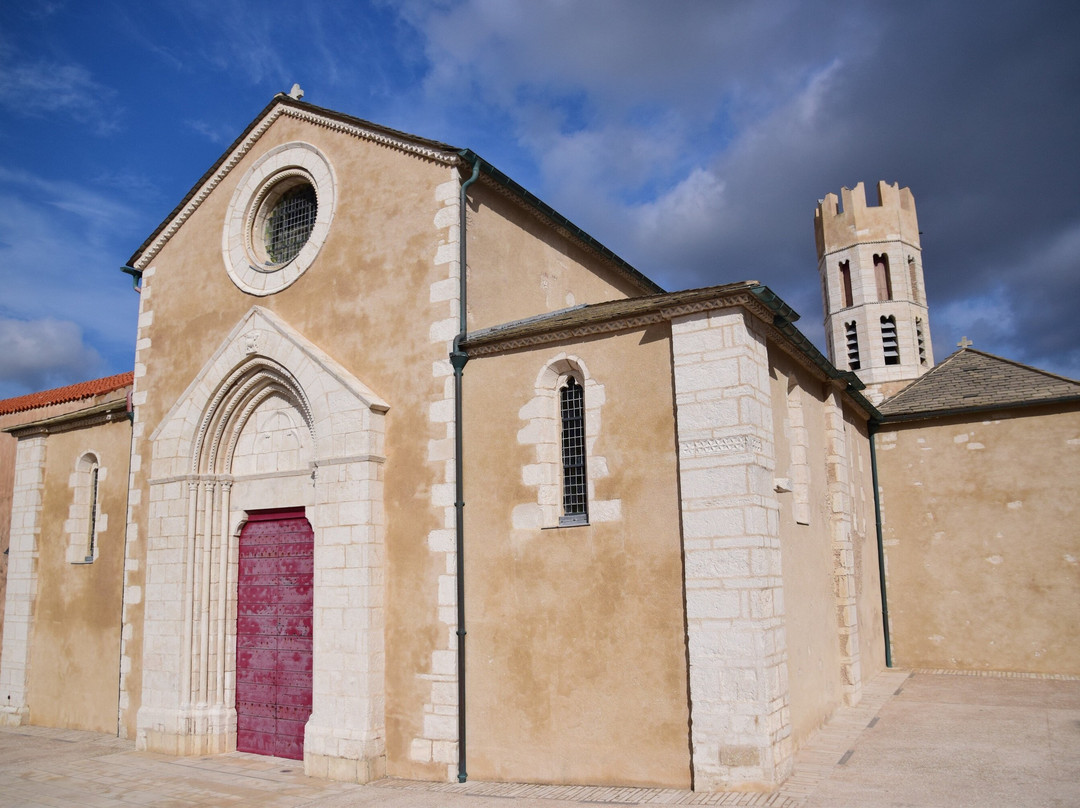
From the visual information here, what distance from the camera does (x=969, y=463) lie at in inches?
582

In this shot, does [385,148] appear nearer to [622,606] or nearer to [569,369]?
[569,369]

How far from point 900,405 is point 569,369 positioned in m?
9.30

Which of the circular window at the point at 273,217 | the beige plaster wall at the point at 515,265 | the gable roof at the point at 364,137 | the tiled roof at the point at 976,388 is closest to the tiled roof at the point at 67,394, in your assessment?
the gable roof at the point at 364,137

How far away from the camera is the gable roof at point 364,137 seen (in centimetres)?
1039

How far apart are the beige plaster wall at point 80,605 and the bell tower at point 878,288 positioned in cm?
2670

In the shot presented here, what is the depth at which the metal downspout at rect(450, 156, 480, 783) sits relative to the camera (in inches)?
357

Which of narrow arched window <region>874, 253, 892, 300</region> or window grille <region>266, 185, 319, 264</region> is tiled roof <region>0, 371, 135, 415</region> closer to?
window grille <region>266, 185, 319, 264</region>

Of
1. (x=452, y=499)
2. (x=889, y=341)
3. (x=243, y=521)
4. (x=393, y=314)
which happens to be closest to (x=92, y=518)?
(x=243, y=521)

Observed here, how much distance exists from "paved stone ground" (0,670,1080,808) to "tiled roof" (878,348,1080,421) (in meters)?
4.80

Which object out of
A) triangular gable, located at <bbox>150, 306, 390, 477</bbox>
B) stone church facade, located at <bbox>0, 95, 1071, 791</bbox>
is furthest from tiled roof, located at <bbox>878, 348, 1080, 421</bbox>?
triangular gable, located at <bbox>150, 306, 390, 477</bbox>

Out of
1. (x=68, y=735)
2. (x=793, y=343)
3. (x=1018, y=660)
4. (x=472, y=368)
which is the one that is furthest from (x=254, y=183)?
(x=1018, y=660)

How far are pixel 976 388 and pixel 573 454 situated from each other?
9.92 m

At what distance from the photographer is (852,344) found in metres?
33.6

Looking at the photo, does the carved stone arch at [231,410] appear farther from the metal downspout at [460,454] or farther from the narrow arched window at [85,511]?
the narrow arched window at [85,511]
